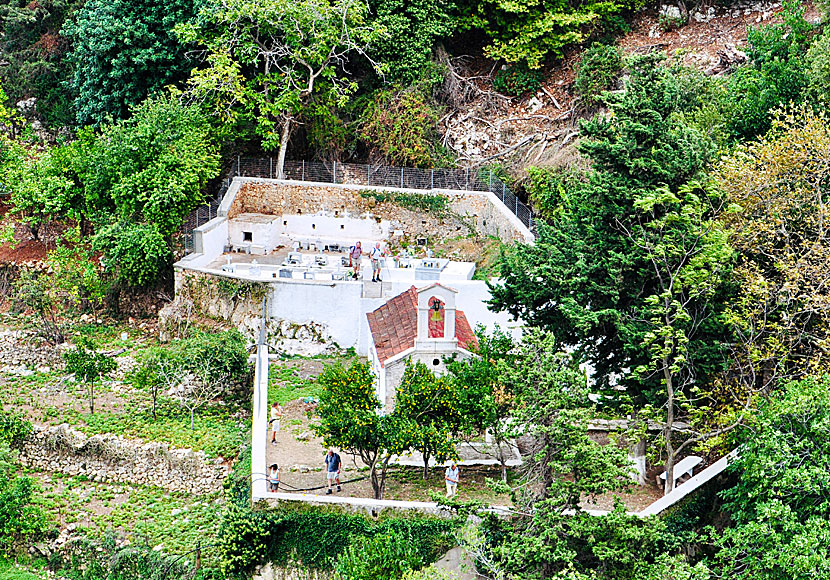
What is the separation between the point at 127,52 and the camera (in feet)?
132

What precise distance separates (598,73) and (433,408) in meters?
18.7

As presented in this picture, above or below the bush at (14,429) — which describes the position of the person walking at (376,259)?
above

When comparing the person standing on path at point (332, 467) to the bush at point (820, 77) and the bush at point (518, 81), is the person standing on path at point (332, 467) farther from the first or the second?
the bush at point (518, 81)

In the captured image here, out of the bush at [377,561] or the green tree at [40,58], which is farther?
the green tree at [40,58]

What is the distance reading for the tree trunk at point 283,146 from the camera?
4106cm

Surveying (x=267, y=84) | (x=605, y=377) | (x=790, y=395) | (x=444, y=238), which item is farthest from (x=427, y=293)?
(x=267, y=84)

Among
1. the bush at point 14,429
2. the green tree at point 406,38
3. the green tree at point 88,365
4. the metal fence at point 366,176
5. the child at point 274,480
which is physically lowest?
the child at point 274,480

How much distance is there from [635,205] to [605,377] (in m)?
4.74

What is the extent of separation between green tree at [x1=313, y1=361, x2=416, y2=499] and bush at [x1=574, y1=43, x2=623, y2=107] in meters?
17.9

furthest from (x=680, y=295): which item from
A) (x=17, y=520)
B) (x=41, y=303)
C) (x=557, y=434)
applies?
(x=41, y=303)

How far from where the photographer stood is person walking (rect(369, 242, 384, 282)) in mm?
36719

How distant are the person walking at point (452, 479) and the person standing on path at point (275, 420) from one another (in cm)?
554

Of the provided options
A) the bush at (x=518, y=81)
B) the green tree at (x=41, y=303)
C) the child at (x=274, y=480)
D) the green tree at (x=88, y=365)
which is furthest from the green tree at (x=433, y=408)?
the bush at (x=518, y=81)

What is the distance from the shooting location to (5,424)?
31.8 metres
